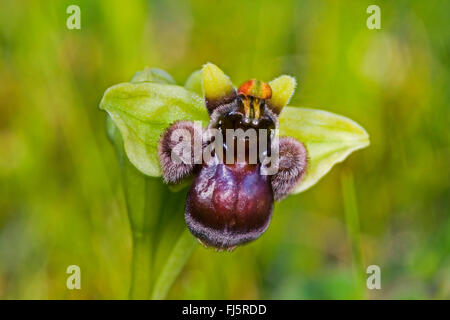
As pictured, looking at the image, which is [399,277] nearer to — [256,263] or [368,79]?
[256,263]

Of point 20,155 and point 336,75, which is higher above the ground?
point 336,75

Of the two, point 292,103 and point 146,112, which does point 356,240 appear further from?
point 292,103

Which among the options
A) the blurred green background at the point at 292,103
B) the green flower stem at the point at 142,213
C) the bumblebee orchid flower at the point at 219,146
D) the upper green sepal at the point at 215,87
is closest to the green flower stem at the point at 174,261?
the green flower stem at the point at 142,213

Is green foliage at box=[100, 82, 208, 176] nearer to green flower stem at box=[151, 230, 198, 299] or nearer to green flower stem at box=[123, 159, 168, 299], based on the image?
green flower stem at box=[123, 159, 168, 299]

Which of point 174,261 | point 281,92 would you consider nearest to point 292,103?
point 281,92

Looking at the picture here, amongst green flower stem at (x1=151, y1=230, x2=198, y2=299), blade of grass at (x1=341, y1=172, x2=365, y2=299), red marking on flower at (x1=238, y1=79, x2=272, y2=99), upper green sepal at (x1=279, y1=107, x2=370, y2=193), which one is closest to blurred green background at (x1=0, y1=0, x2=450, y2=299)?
blade of grass at (x1=341, y1=172, x2=365, y2=299)
